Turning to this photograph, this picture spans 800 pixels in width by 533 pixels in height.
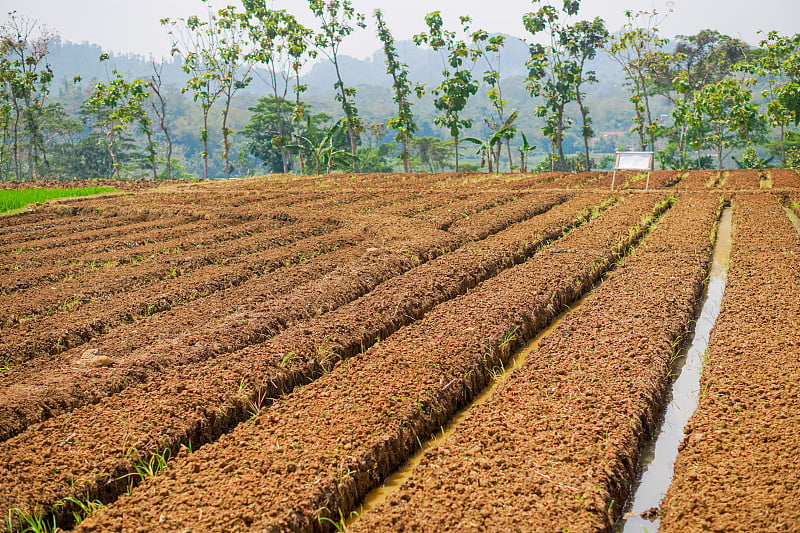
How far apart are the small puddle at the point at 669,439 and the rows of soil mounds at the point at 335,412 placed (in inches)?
51.9

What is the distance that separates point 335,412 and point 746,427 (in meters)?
2.45

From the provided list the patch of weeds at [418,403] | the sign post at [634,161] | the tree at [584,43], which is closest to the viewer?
the patch of weeds at [418,403]

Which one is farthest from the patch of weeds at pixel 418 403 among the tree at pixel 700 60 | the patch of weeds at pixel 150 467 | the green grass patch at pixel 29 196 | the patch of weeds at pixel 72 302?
the tree at pixel 700 60

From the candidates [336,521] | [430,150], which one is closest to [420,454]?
[336,521]

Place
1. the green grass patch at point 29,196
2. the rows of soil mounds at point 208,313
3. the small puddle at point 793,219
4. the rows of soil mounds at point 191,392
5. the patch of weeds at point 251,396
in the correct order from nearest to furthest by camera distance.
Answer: the rows of soil mounds at point 191,392 → the patch of weeds at point 251,396 → the rows of soil mounds at point 208,313 → the small puddle at point 793,219 → the green grass patch at point 29,196

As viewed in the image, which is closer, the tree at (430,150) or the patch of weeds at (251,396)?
the patch of weeds at (251,396)

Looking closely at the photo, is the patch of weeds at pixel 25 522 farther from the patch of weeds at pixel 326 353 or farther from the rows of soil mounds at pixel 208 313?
the patch of weeds at pixel 326 353

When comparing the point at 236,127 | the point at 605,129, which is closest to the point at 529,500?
the point at 236,127

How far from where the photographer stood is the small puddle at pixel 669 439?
10.4 feet

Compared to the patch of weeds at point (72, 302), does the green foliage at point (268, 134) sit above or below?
above

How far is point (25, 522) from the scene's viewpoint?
124 inches

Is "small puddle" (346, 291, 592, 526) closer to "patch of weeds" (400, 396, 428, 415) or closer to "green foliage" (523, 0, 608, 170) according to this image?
"patch of weeds" (400, 396, 428, 415)

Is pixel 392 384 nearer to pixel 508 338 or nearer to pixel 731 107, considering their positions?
pixel 508 338

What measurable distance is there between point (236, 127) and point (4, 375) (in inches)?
3692
